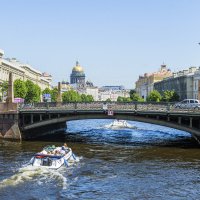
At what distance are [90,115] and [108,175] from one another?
1061 inches

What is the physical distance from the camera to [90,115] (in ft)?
230

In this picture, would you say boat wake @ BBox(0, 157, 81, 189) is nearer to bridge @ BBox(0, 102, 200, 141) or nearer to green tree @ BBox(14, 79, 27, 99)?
bridge @ BBox(0, 102, 200, 141)

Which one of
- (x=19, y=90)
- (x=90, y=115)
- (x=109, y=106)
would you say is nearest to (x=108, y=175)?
(x=109, y=106)

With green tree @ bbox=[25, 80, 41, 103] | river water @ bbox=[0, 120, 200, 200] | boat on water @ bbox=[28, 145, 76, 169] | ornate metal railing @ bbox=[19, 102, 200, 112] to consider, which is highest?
green tree @ bbox=[25, 80, 41, 103]

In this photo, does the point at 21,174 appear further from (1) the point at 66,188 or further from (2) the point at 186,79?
(2) the point at 186,79

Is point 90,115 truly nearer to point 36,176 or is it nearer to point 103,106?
point 103,106

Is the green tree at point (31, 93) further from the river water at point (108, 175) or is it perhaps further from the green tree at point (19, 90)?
the river water at point (108, 175)

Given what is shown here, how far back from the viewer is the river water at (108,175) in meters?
36.5

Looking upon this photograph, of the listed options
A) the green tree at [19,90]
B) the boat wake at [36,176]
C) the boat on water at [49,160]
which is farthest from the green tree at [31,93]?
the boat wake at [36,176]

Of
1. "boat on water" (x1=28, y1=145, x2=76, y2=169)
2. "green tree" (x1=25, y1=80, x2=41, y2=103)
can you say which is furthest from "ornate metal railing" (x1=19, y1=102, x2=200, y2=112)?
"green tree" (x1=25, y1=80, x2=41, y2=103)

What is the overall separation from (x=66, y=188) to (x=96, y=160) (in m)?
14.8

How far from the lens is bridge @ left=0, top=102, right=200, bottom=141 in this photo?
63594 mm

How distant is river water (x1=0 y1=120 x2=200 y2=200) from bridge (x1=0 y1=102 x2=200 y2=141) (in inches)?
170

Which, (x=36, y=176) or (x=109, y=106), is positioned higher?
(x=109, y=106)
